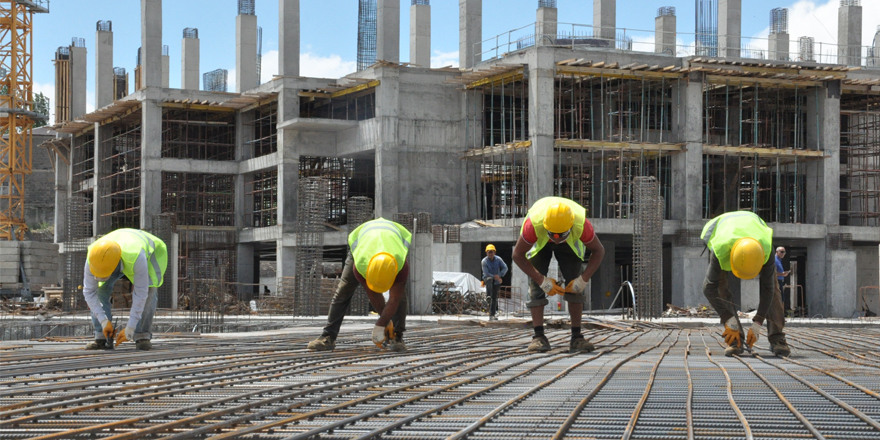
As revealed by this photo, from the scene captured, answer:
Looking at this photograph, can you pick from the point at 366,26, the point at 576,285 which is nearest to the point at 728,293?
the point at 576,285

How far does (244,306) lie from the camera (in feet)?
103

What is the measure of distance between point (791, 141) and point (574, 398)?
1446 inches

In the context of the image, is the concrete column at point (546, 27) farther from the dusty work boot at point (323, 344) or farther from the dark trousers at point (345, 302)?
the dusty work boot at point (323, 344)

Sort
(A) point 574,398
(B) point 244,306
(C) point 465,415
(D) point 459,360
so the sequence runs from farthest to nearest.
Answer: (B) point 244,306, (D) point 459,360, (A) point 574,398, (C) point 465,415

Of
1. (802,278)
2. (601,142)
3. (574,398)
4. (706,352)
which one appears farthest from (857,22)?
(574,398)

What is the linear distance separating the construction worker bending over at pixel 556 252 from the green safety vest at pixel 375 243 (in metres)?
1.10

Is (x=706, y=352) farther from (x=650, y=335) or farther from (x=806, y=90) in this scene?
(x=806, y=90)

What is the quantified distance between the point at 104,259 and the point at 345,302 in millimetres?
2421

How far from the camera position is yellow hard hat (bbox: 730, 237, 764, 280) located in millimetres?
8461

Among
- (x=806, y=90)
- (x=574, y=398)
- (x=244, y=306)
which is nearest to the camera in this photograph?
(x=574, y=398)

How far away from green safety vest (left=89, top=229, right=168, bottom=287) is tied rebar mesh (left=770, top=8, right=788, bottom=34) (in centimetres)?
4988

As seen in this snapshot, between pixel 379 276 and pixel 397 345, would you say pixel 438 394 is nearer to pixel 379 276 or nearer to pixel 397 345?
pixel 379 276

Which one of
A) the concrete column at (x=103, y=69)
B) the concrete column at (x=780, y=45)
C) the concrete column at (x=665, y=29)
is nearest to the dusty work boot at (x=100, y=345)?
the concrete column at (x=665, y=29)

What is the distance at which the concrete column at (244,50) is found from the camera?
42375 millimetres
